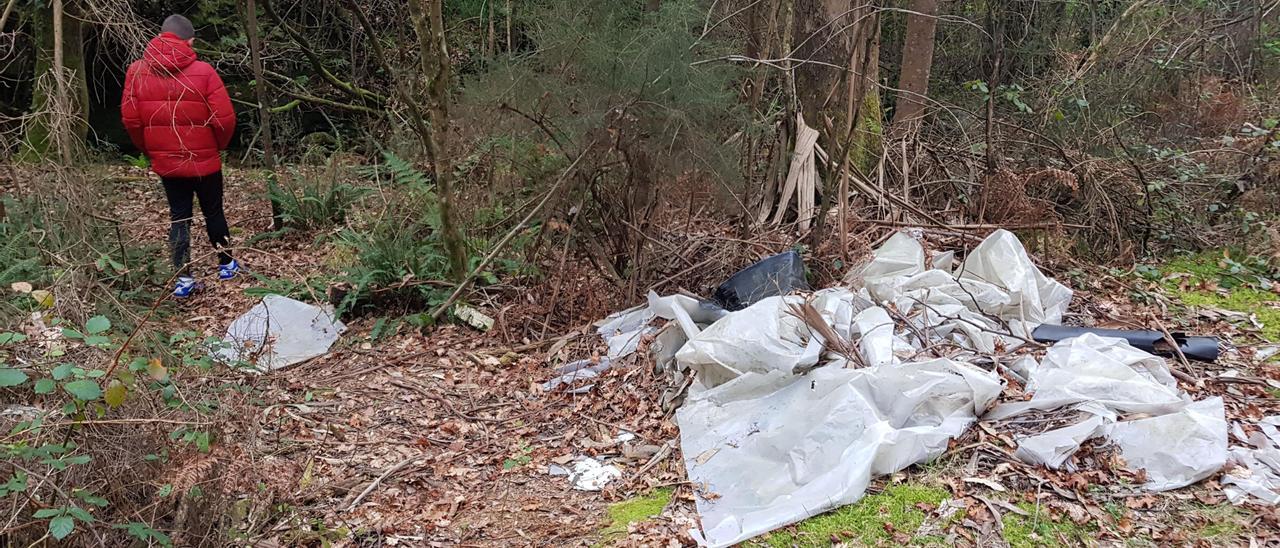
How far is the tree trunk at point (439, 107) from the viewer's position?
4.63 m

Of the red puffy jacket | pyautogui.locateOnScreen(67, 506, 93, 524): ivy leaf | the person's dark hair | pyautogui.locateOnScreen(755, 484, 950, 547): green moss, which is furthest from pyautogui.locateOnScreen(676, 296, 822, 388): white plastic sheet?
the person's dark hair

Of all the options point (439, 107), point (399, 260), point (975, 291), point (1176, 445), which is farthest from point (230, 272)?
point (1176, 445)

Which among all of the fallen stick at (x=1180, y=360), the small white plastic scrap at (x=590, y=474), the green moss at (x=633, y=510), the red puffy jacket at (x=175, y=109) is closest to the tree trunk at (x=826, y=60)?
the fallen stick at (x=1180, y=360)

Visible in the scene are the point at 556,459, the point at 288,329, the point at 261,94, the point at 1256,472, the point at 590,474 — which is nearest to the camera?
the point at 1256,472

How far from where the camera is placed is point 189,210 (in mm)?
5676

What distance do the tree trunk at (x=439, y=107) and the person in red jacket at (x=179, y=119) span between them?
1504mm

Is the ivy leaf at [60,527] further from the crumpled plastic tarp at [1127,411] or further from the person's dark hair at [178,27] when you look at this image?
the person's dark hair at [178,27]

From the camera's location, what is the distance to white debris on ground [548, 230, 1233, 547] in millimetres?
3004

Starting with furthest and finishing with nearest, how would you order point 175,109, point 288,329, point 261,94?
point 261,94 < point 175,109 < point 288,329

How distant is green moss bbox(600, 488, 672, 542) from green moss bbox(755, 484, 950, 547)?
48 centimetres

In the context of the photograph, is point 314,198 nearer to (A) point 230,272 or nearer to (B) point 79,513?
(A) point 230,272

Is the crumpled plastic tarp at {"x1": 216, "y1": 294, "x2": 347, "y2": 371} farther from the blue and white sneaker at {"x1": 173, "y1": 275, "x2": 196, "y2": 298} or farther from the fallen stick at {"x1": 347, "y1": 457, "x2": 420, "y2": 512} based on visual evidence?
the fallen stick at {"x1": 347, "y1": 457, "x2": 420, "y2": 512}

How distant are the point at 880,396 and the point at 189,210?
4.82m

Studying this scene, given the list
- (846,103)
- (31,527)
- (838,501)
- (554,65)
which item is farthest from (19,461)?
(846,103)
